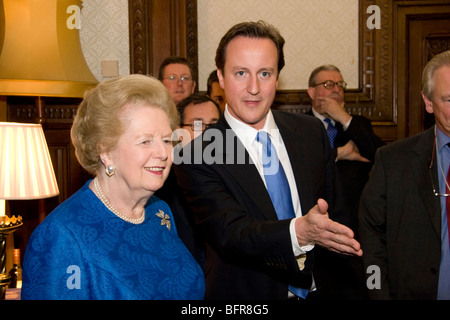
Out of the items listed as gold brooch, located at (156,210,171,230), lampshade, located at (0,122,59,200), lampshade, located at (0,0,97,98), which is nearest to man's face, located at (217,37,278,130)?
gold brooch, located at (156,210,171,230)

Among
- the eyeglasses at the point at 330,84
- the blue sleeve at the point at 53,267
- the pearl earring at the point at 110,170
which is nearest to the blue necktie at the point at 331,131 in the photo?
the eyeglasses at the point at 330,84

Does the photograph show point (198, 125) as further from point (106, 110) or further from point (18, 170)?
point (106, 110)

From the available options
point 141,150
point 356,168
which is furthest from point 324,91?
point 141,150

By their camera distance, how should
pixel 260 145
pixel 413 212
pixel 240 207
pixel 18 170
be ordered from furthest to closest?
A: 1. pixel 18 170
2. pixel 413 212
3. pixel 260 145
4. pixel 240 207

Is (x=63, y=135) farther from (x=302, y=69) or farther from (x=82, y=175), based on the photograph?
(x=302, y=69)

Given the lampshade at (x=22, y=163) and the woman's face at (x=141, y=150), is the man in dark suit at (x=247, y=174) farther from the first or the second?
the lampshade at (x=22, y=163)

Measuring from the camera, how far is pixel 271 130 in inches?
77.6

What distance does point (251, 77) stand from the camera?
1.88 meters

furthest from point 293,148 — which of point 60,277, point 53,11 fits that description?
point 53,11

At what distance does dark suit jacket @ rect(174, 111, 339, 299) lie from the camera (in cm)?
174

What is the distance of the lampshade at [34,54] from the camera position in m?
3.05

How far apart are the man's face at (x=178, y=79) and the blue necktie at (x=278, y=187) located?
1779 millimetres

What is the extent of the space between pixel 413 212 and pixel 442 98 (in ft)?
1.66

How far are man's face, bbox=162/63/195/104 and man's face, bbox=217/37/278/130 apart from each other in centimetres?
168
